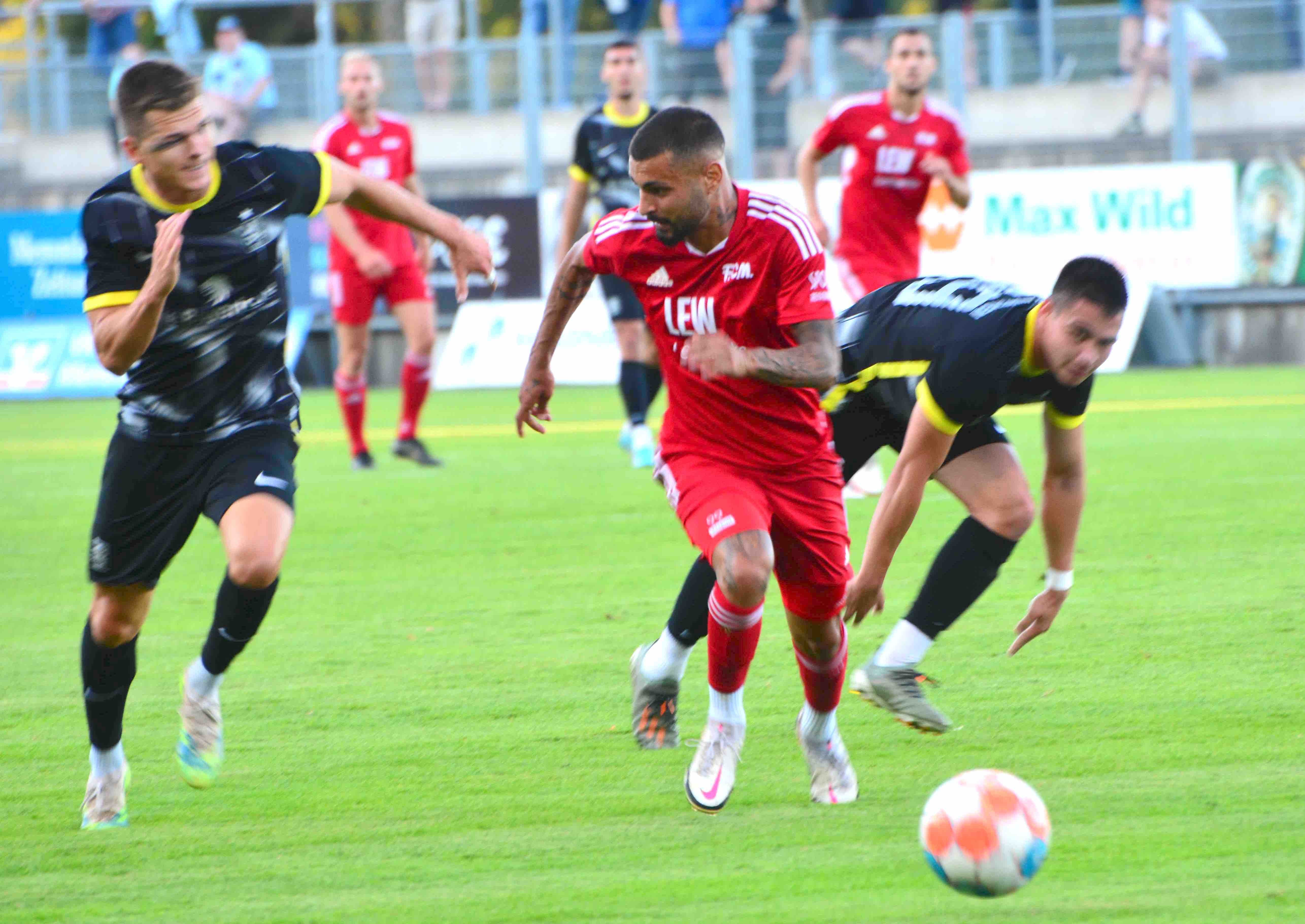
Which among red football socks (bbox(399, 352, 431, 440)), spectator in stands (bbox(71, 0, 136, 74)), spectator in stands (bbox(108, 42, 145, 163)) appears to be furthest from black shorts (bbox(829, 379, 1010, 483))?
spectator in stands (bbox(71, 0, 136, 74))

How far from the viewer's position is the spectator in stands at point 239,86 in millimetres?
20406

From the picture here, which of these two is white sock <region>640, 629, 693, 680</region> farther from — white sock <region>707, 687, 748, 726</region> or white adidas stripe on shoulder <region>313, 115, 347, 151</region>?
white adidas stripe on shoulder <region>313, 115, 347, 151</region>

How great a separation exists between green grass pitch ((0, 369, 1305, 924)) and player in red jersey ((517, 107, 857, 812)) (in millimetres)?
258

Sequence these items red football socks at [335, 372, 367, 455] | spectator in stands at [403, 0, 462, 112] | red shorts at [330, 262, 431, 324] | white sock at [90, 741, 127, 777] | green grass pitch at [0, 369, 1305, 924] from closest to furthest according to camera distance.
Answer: green grass pitch at [0, 369, 1305, 924], white sock at [90, 741, 127, 777], red football socks at [335, 372, 367, 455], red shorts at [330, 262, 431, 324], spectator in stands at [403, 0, 462, 112]

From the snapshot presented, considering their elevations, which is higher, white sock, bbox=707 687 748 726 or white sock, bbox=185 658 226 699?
white sock, bbox=185 658 226 699

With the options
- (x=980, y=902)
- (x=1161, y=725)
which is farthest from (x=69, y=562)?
(x=980, y=902)

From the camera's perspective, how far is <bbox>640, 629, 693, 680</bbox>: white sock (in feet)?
16.6

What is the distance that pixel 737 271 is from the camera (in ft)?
14.8

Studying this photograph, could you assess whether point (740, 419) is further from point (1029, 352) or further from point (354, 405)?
point (354, 405)

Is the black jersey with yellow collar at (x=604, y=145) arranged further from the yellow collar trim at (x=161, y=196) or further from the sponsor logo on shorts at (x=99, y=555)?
the sponsor logo on shorts at (x=99, y=555)

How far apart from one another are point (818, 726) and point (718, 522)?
1.92 ft

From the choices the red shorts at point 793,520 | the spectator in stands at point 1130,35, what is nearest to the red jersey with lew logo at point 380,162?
the red shorts at point 793,520

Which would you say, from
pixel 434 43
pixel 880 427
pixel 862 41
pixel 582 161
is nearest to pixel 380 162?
pixel 582 161

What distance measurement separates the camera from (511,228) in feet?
58.8
